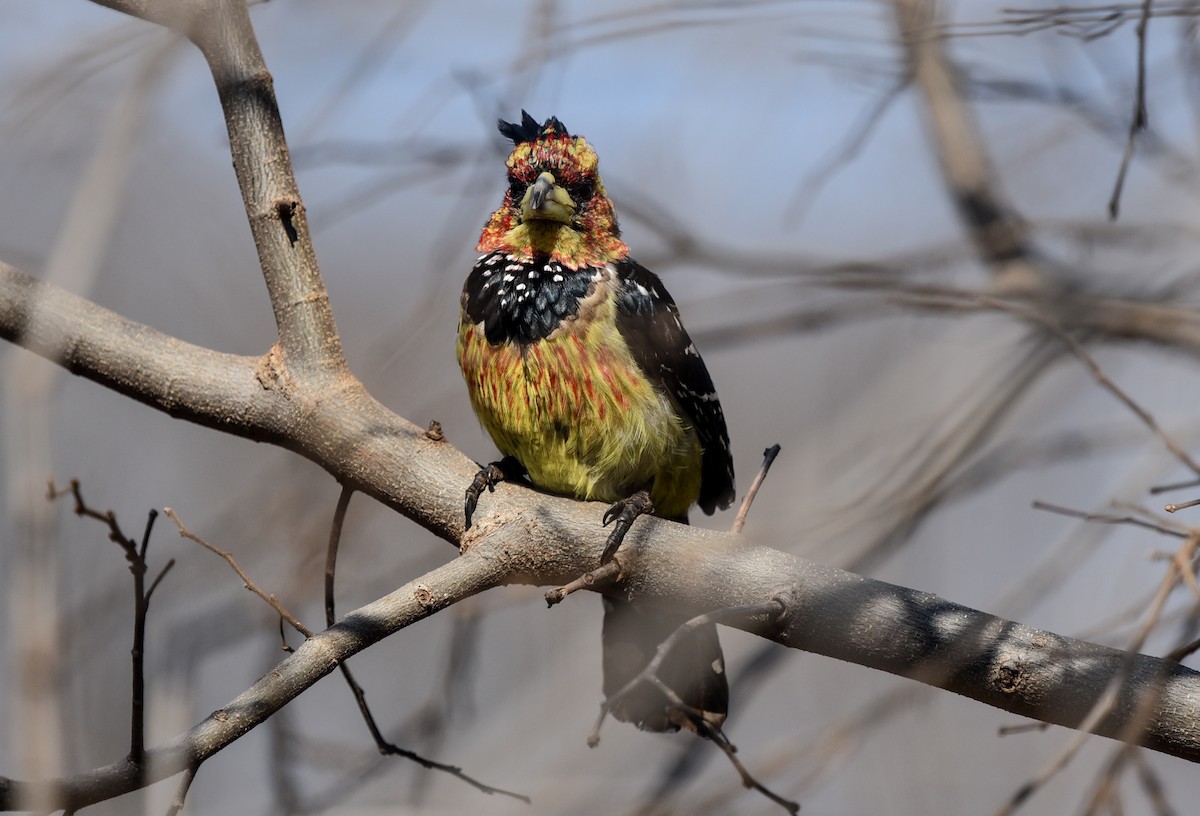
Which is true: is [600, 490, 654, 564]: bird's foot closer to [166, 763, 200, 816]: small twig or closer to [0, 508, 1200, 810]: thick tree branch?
[0, 508, 1200, 810]: thick tree branch

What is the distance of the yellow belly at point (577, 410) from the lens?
290 cm

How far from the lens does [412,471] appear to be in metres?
2.36

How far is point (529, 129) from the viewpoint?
328 centimetres

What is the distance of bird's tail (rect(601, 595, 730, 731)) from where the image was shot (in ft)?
9.67

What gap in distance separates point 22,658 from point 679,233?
8.04 ft

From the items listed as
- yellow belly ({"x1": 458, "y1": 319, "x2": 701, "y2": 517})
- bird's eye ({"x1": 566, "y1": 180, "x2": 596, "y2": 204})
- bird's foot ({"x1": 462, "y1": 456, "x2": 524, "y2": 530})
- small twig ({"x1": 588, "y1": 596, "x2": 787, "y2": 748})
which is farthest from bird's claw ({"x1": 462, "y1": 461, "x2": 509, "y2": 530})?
bird's eye ({"x1": 566, "y1": 180, "x2": 596, "y2": 204})

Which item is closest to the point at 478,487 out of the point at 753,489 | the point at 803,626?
the point at 753,489

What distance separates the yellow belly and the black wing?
0.20ft

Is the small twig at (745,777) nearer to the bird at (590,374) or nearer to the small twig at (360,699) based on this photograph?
the small twig at (360,699)

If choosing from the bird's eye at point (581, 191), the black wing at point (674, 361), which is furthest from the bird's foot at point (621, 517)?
the bird's eye at point (581, 191)

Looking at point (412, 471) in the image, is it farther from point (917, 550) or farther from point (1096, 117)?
point (917, 550)

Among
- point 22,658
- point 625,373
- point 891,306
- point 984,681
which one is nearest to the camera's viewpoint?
point 22,658

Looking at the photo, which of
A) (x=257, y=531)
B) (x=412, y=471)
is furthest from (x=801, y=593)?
(x=257, y=531)

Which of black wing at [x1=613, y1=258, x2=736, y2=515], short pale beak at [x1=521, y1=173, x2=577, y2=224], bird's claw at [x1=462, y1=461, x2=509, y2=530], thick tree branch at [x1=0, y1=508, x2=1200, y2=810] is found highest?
short pale beak at [x1=521, y1=173, x2=577, y2=224]
